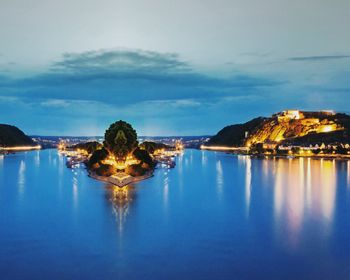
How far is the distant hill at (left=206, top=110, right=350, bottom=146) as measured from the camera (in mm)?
141250

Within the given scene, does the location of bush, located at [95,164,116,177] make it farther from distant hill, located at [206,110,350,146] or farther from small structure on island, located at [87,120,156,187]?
distant hill, located at [206,110,350,146]

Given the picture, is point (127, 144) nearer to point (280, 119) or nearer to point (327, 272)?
point (327, 272)

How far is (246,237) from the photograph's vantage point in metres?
26.5

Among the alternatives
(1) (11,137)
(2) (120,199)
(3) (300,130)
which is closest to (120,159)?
(2) (120,199)

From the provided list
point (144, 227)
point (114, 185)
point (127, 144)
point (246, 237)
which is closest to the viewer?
point (246, 237)

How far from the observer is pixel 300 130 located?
154 metres

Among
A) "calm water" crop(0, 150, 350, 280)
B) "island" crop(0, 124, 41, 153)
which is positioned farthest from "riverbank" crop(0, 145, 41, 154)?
"calm water" crop(0, 150, 350, 280)

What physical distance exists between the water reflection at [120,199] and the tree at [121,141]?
1287 cm

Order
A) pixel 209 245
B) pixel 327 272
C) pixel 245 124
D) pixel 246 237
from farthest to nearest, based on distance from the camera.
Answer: pixel 245 124 < pixel 246 237 < pixel 209 245 < pixel 327 272

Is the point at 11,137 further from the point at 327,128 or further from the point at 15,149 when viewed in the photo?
the point at 327,128

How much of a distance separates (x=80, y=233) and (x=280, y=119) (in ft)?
465

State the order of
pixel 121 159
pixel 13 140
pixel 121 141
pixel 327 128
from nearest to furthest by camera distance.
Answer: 1. pixel 121 159
2. pixel 121 141
3. pixel 327 128
4. pixel 13 140

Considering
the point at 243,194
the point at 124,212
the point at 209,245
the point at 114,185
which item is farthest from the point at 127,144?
the point at 209,245

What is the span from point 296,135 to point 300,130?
270 centimetres
